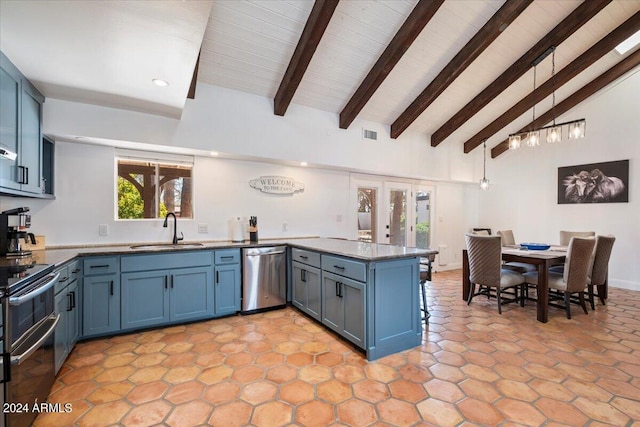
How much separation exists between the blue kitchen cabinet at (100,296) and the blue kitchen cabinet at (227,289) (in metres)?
0.98

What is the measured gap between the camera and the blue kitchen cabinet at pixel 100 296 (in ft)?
9.24

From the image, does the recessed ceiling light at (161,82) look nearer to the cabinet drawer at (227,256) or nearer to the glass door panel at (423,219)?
the cabinet drawer at (227,256)

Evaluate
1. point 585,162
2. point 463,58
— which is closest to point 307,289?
point 463,58

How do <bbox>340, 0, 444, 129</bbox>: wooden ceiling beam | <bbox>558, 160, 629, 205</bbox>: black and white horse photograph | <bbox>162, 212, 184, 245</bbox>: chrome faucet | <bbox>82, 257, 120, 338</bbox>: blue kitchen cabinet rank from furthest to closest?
<bbox>558, 160, 629, 205</bbox>: black and white horse photograph → <bbox>162, 212, 184, 245</bbox>: chrome faucet → <bbox>340, 0, 444, 129</bbox>: wooden ceiling beam → <bbox>82, 257, 120, 338</bbox>: blue kitchen cabinet

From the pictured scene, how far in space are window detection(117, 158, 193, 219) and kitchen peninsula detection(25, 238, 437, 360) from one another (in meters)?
0.70

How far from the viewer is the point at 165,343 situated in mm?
2869

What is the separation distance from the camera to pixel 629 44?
4262 millimetres

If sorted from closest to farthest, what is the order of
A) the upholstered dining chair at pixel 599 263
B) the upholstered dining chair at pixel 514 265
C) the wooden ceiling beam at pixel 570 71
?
the upholstered dining chair at pixel 599 263 → the wooden ceiling beam at pixel 570 71 → the upholstered dining chair at pixel 514 265

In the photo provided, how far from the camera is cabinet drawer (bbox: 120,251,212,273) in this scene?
2990 mm

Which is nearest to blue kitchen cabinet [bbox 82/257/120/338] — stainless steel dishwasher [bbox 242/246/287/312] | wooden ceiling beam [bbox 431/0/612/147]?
stainless steel dishwasher [bbox 242/246/287/312]

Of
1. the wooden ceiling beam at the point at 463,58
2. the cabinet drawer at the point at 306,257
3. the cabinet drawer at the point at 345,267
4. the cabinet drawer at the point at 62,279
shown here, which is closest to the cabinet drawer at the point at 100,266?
the cabinet drawer at the point at 62,279

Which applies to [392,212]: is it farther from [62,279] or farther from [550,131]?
[62,279]

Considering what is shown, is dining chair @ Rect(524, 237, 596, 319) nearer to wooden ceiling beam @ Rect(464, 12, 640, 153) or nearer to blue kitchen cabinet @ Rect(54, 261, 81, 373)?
wooden ceiling beam @ Rect(464, 12, 640, 153)

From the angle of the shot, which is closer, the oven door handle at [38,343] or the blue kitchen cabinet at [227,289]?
the oven door handle at [38,343]
